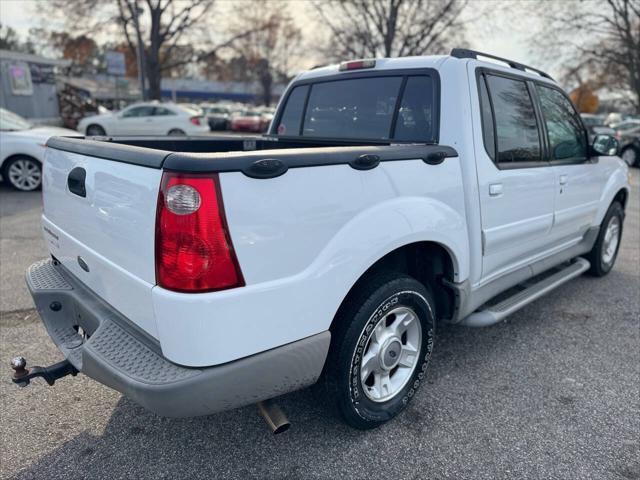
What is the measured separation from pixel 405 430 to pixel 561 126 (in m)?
2.76

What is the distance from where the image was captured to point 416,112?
2959 millimetres

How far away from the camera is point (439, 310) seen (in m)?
3.01

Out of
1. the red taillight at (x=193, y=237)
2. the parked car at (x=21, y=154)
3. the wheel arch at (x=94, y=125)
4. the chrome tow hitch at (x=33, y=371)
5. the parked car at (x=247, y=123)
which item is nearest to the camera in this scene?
the red taillight at (x=193, y=237)

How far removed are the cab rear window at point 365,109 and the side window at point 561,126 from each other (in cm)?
124

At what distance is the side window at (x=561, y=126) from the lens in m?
3.65

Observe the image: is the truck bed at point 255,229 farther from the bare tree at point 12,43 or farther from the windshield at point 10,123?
the bare tree at point 12,43

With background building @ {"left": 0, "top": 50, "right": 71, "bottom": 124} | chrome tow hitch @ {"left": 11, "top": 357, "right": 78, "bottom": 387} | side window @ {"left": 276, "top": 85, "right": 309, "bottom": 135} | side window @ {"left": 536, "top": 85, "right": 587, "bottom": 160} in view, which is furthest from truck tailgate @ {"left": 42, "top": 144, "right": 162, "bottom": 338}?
background building @ {"left": 0, "top": 50, "right": 71, "bottom": 124}

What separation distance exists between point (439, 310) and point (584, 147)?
92.1 inches

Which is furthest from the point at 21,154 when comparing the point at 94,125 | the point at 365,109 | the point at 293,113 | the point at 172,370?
the point at 94,125

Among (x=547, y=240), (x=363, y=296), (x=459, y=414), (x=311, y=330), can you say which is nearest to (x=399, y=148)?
(x=363, y=296)

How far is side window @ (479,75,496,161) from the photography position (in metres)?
2.88

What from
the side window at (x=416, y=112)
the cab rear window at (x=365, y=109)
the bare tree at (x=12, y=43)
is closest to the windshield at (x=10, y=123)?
the cab rear window at (x=365, y=109)

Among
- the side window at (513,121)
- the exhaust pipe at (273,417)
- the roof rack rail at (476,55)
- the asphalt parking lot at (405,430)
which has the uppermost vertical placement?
the roof rack rail at (476,55)

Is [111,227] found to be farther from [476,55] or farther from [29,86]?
[29,86]
